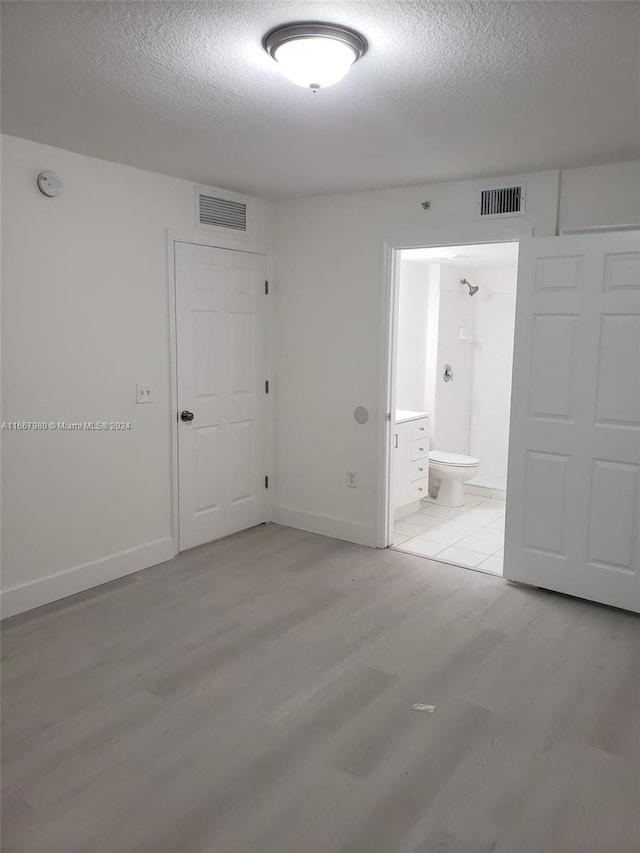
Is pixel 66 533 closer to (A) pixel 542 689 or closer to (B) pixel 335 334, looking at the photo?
(B) pixel 335 334

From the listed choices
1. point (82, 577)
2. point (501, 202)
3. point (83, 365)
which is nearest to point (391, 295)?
point (501, 202)

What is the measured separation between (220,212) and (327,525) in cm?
237

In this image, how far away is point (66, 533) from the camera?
370cm

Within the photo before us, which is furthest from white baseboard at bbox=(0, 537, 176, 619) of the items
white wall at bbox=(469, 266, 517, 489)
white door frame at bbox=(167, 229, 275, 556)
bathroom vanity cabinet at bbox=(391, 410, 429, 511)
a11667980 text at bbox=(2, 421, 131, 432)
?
white wall at bbox=(469, 266, 517, 489)

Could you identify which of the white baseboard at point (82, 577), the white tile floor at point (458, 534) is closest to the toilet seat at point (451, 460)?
the white tile floor at point (458, 534)

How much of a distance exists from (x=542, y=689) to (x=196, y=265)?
128 inches

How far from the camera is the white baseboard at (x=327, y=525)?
468cm

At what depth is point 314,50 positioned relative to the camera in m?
2.15

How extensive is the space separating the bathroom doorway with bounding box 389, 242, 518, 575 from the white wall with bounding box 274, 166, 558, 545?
0.55 m

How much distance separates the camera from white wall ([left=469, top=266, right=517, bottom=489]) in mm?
6375

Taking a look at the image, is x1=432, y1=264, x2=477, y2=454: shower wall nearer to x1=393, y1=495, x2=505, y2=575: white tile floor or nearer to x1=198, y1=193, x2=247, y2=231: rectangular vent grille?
x1=393, y1=495, x2=505, y2=575: white tile floor

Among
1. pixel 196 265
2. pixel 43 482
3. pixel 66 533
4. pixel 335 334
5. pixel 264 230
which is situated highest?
pixel 264 230

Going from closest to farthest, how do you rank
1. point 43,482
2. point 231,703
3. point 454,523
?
point 231,703, point 43,482, point 454,523

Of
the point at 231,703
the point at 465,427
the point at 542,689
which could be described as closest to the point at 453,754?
the point at 542,689
